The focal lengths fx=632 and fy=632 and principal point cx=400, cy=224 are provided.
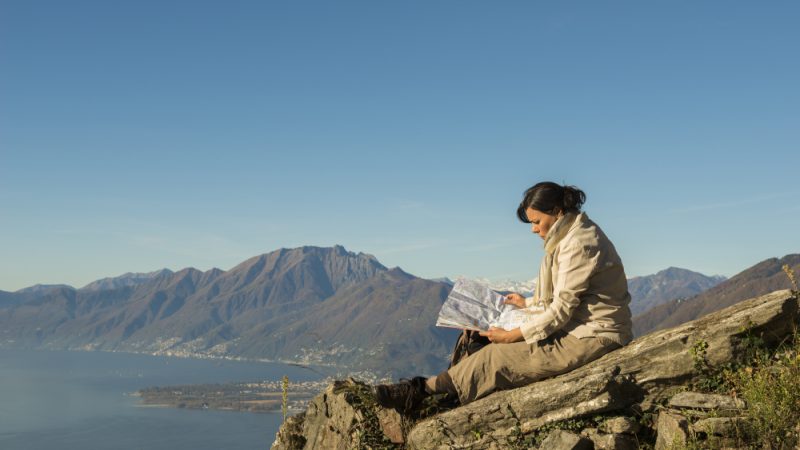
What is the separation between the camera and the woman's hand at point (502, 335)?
326 inches

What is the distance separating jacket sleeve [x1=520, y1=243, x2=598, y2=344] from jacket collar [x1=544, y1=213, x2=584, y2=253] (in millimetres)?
213

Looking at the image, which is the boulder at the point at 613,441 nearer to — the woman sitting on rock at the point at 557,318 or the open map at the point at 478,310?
the woman sitting on rock at the point at 557,318

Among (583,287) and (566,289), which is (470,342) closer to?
(566,289)

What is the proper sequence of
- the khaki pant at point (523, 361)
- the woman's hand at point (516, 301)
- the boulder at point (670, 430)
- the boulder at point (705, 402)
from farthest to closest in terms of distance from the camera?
1. the woman's hand at point (516, 301)
2. the khaki pant at point (523, 361)
3. the boulder at point (705, 402)
4. the boulder at point (670, 430)

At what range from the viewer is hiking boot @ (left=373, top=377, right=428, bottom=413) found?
8773mm

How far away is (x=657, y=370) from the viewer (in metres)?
7.92

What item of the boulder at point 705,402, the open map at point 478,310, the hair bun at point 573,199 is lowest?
the boulder at point 705,402

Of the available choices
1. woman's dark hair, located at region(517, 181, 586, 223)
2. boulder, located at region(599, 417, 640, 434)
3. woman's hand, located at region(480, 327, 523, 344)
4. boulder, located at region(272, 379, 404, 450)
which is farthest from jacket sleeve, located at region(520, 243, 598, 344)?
boulder, located at region(272, 379, 404, 450)

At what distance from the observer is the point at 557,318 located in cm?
803

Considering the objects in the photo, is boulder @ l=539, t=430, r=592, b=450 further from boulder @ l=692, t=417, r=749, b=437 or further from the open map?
the open map

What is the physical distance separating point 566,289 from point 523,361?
47.8 inches

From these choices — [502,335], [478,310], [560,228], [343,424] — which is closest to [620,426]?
[502,335]

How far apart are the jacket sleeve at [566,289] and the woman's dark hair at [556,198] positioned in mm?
628

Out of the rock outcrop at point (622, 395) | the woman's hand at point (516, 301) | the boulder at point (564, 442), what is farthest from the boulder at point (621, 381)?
the woman's hand at point (516, 301)
